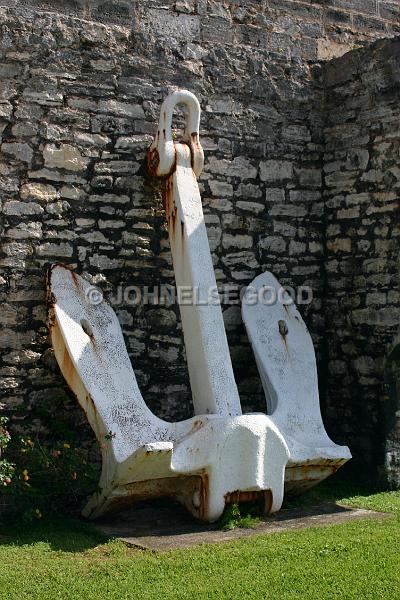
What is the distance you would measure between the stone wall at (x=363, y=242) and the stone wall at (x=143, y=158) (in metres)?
0.10

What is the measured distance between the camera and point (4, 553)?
4379mm

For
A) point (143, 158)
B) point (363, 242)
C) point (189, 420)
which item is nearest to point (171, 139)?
point (143, 158)

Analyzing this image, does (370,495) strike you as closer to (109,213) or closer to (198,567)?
(198,567)

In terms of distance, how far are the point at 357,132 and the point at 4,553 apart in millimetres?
3656

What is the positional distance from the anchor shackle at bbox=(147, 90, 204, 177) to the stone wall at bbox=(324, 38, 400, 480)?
124 cm

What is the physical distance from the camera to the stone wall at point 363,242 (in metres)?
5.93

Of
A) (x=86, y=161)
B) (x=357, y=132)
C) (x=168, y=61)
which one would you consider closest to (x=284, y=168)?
(x=357, y=132)

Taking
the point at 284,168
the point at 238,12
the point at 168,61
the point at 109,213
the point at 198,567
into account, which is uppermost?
the point at 238,12

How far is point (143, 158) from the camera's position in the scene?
225 inches

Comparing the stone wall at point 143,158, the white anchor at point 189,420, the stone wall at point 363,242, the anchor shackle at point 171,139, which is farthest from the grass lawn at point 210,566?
the anchor shackle at point 171,139

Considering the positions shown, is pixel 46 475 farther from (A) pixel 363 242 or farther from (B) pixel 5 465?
(A) pixel 363 242

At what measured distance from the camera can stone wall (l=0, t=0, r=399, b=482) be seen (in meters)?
5.31

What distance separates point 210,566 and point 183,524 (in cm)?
77

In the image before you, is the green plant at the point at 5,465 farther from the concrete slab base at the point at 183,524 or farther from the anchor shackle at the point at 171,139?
the anchor shackle at the point at 171,139
